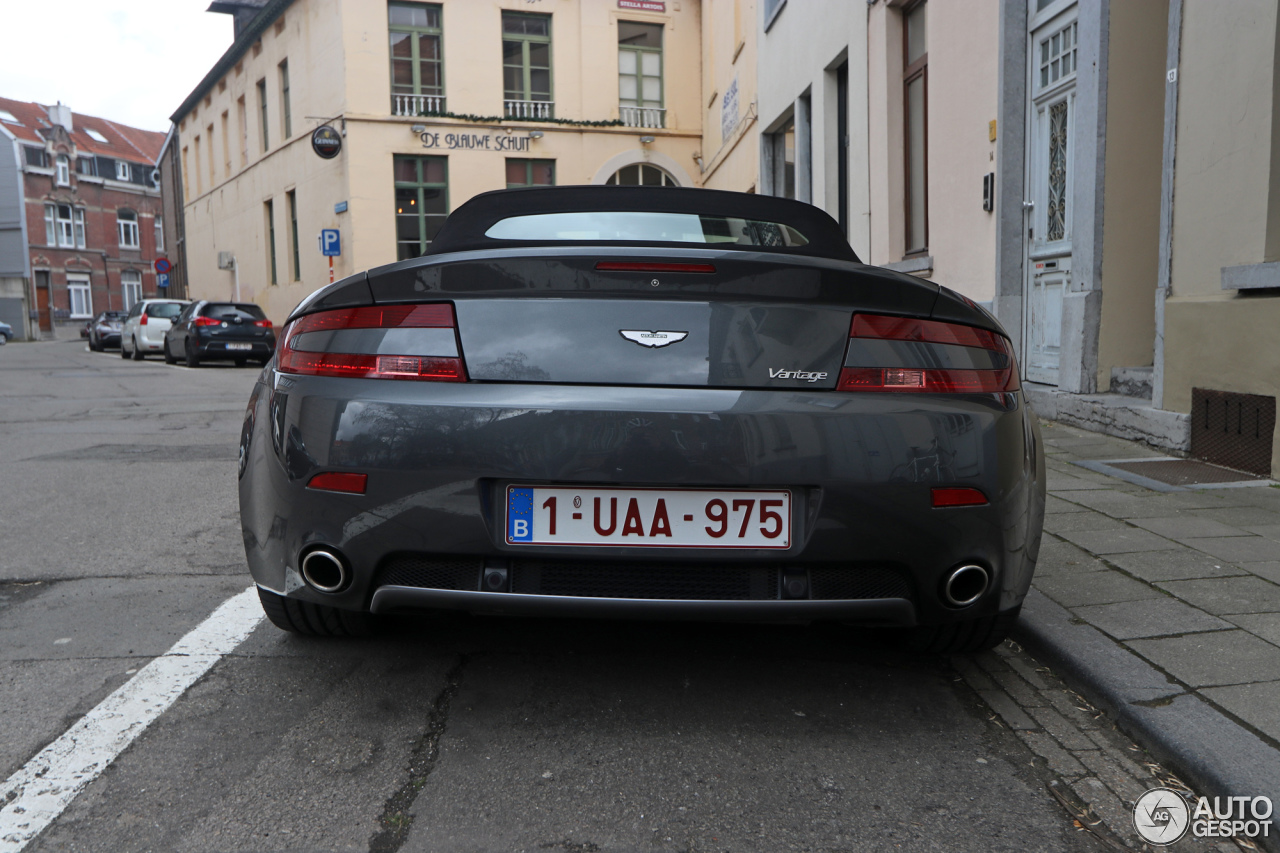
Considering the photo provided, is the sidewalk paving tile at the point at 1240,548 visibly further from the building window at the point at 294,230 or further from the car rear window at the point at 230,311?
the building window at the point at 294,230

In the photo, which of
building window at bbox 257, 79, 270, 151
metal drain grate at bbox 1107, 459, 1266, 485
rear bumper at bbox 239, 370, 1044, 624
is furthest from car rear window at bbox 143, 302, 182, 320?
rear bumper at bbox 239, 370, 1044, 624

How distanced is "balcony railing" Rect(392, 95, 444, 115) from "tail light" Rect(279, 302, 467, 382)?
24.4m

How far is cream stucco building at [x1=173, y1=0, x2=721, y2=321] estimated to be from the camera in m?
25.2

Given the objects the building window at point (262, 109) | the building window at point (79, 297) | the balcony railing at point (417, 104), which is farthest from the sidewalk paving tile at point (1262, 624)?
the building window at point (79, 297)

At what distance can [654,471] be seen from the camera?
7.86 ft

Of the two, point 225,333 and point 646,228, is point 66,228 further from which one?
point 646,228

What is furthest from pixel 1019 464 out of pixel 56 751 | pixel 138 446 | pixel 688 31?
pixel 688 31

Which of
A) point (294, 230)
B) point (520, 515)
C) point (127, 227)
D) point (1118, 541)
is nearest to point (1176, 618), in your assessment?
point (1118, 541)

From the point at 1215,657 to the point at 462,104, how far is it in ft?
82.0

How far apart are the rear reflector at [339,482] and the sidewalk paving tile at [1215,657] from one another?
2127 millimetres

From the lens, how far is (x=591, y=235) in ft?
11.3

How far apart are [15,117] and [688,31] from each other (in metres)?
51.5

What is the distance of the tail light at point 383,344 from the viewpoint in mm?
2518

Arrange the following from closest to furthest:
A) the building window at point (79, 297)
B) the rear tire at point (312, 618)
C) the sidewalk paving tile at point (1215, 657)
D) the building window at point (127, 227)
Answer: the sidewalk paving tile at point (1215, 657)
the rear tire at point (312, 618)
the building window at point (79, 297)
the building window at point (127, 227)
